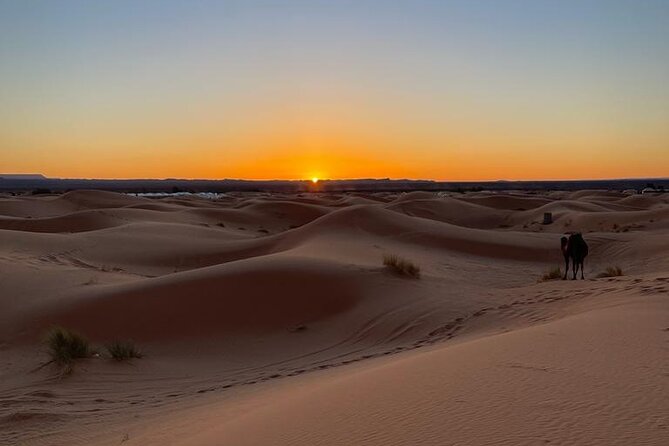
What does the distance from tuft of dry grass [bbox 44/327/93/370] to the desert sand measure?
0.22 m

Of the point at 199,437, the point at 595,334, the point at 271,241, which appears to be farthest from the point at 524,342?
the point at 271,241

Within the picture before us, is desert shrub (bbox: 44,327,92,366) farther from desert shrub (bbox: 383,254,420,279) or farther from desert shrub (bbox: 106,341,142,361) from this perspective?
desert shrub (bbox: 383,254,420,279)

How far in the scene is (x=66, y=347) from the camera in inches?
376

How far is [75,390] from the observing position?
27.3 ft

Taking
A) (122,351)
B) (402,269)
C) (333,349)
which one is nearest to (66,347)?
(122,351)

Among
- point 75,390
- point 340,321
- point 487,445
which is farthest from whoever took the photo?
point 340,321

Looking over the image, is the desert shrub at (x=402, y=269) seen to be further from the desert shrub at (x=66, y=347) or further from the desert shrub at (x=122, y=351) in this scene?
the desert shrub at (x=66, y=347)

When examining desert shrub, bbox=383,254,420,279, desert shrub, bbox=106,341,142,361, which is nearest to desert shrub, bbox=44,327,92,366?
desert shrub, bbox=106,341,142,361

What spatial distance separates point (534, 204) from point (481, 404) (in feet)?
Answer: 178

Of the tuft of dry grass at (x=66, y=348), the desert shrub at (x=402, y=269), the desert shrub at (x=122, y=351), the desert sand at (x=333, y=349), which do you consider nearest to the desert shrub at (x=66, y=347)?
the tuft of dry grass at (x=66, y=348)

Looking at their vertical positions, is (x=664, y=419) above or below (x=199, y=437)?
above

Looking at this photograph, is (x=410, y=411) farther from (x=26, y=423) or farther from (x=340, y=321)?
(x=340, y=321)

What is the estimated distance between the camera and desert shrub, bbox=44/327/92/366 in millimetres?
9445

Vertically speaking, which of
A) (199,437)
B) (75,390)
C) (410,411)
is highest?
(410,411)
